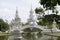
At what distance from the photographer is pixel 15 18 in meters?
132

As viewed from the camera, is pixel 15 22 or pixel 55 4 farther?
pixel 15 22

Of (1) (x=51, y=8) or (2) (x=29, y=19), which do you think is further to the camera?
(2) (x=29, y=19)

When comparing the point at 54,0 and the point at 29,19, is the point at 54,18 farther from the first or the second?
the point at 29,19

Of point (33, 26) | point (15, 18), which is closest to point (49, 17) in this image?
point (33, 26)

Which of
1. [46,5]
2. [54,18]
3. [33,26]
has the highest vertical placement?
[46,5]

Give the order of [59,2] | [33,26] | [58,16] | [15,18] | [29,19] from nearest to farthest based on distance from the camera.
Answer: [59,2], [58,16], [33,26], [15,18], [29,19]

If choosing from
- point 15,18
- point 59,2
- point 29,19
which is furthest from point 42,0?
point 29,19

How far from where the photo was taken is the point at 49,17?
50.5 feet

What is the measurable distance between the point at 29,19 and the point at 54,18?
133151mm

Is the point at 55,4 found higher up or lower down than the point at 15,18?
higher up

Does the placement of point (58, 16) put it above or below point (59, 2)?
below

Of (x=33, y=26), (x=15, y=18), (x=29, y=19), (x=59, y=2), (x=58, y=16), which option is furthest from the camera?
(x=29, y=19)

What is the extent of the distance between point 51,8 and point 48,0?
2.51 feet

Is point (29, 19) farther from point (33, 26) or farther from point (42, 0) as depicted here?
point (42, 0)
